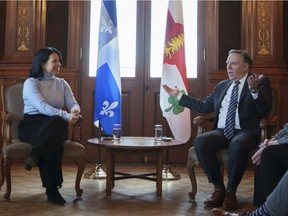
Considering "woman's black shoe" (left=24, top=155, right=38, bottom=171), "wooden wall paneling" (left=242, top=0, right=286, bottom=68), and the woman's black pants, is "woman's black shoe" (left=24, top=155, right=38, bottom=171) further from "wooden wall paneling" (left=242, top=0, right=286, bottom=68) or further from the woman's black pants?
"wooden wall paneling" (left=242, top=0, right=286, bottom=68)

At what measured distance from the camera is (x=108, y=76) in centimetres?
400

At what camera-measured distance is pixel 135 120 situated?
473 centimetres

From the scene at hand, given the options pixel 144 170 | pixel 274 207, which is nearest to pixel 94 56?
pixel 144 170

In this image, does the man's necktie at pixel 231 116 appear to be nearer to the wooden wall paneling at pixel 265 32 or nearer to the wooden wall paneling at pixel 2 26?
the wooden wall paneling at pixel 265 32

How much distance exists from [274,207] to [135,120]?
300 cm

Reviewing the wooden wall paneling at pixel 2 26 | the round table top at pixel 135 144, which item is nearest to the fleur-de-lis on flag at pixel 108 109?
the round table top at pixel 135 144

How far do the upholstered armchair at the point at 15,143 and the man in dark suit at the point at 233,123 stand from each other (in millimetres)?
834

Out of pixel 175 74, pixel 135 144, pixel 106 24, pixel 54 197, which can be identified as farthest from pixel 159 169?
pixel 106 24

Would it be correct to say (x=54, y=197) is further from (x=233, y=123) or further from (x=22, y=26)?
(x=22, y=26)

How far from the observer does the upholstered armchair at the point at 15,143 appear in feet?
9.11

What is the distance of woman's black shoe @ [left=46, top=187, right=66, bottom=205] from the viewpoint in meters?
2.72

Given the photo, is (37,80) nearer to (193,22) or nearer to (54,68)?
(54,68)

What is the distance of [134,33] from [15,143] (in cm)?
237

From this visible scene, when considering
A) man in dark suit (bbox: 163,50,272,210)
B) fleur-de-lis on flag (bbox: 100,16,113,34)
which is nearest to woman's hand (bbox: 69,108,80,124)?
man in dark suit (bbox: 163,50,272,210)
